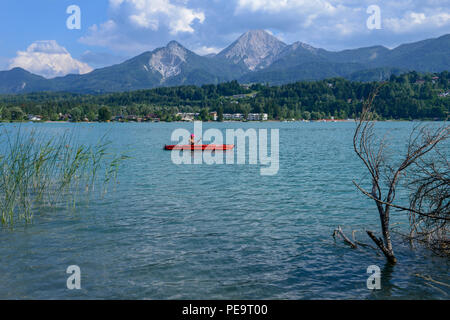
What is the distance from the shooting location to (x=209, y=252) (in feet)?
34.5

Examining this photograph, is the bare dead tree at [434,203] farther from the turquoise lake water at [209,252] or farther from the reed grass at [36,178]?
the reed grass at [36,178]

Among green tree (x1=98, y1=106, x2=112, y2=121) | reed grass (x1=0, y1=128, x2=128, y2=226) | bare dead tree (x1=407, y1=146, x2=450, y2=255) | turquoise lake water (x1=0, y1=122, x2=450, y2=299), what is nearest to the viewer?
turquoise lake water (x1=0, y1=122, x2=450, y2=299)

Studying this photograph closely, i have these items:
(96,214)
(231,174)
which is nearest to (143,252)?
(96,214)

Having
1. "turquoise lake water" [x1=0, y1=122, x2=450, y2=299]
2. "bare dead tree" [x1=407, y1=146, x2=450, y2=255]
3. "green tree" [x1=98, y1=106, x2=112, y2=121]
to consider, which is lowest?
"turquoise lake water" [x1=0, y1=122, x2=450, y2=299]

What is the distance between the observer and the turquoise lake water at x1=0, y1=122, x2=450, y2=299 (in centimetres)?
820

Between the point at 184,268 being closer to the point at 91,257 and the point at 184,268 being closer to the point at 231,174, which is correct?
the point at 91,257

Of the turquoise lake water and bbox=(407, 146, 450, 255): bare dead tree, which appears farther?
bbox=(407, 146, 450, 255): bare dead tree

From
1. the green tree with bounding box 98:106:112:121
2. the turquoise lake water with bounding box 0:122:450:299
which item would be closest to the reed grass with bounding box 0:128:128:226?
the turquoise lake water with bounding box 0:122:450:299

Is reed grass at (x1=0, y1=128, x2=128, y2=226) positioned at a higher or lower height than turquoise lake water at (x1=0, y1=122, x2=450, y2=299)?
higher

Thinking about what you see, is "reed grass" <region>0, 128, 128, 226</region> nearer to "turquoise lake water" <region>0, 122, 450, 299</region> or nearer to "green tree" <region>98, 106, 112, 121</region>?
"turquoise lake water" <region>0, 122, 450, 299</region>

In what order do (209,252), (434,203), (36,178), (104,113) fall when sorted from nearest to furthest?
1. (434,203)
2. (209,252)
3. (36,178)
4. (104,113)

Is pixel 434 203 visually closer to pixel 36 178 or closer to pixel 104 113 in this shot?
pixel 36 178

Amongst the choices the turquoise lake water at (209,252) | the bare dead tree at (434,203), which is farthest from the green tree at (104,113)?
the bare dead tree at (434,203)

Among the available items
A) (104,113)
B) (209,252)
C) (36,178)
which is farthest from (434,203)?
(104,113)
